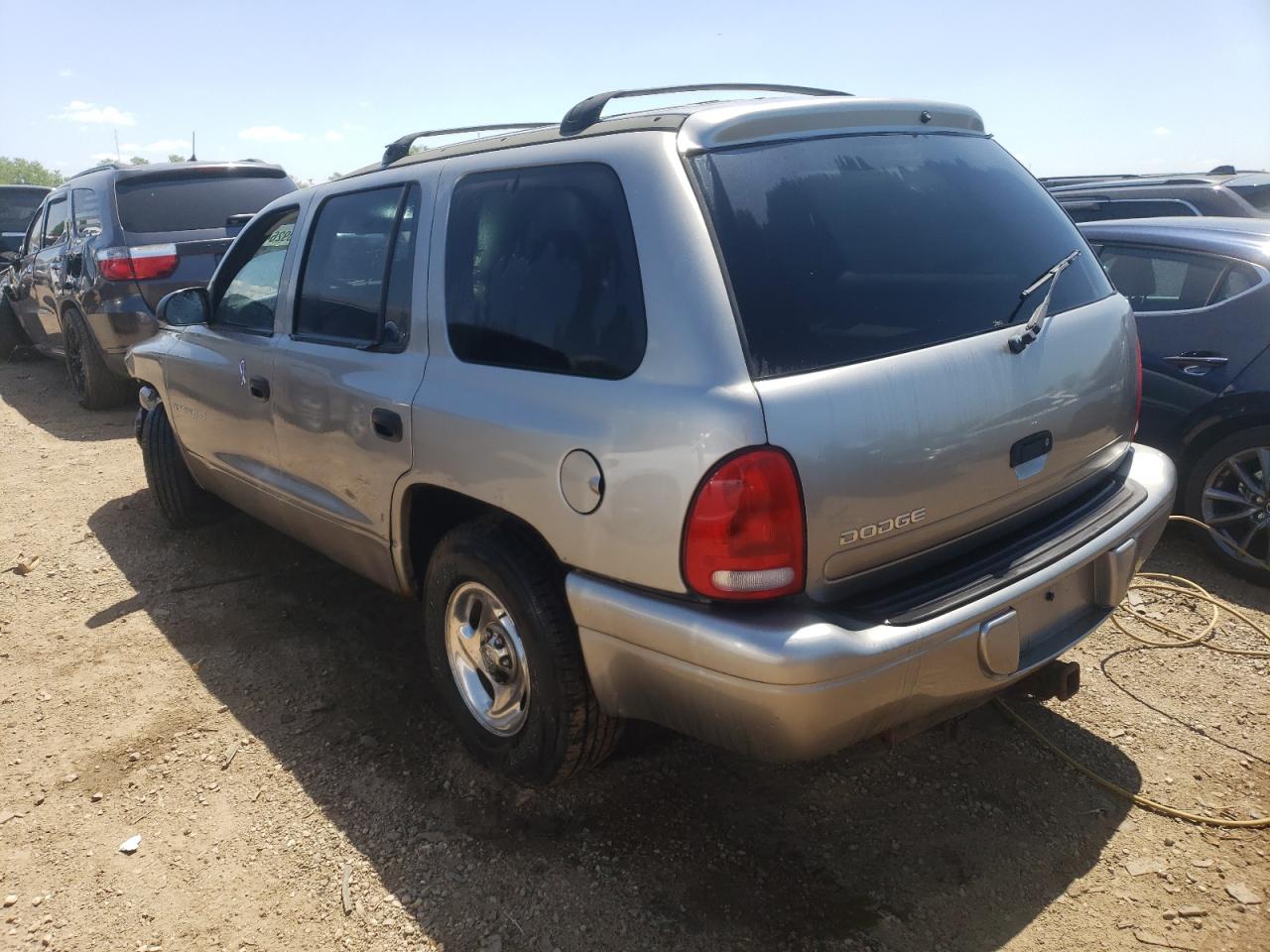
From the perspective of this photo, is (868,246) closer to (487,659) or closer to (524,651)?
(524,651)

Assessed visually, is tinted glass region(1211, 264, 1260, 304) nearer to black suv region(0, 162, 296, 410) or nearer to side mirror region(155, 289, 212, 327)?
side mirror region(155, 289, 212, 327)

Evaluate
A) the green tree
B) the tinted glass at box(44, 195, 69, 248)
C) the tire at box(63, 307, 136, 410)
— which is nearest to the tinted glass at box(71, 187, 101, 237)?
the tinted glass at box(44, 195, 69, 248)

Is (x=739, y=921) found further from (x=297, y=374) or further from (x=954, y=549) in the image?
(x=297, y=374)

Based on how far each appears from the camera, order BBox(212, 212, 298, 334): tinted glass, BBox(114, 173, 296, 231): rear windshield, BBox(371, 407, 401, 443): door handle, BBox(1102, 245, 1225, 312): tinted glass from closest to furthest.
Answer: BBox(371, 407, 401, 443): door handle
BBox(212, 212, 298, 334): tinted glass
BBox(1102, 245, 1225, 312): tinted glass
BBox(114, 173, 296, 231): rear windshield

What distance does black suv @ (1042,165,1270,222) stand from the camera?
7.13 meters

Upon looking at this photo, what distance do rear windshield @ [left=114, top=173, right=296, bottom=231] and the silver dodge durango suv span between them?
486 centimetres

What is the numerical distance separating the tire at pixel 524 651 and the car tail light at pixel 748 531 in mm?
541

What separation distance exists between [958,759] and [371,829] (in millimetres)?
1800

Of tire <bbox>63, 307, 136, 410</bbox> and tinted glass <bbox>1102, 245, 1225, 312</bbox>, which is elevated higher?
tinted glass <bbox>1102, 245, 1225, 312</bbox>

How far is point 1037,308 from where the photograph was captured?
2.49m

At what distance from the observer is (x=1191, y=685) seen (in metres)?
3.29

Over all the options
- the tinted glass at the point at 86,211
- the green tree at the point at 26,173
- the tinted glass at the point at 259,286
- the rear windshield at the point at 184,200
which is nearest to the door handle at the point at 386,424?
the tinted glass at the point at 259,286

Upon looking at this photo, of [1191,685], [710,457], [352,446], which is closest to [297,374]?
[352,446]

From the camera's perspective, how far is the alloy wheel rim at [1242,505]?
404cm
